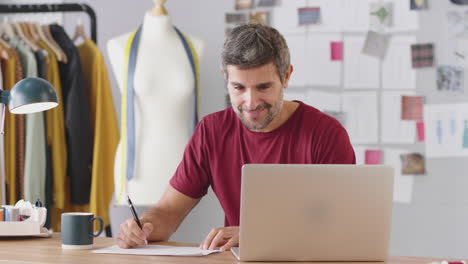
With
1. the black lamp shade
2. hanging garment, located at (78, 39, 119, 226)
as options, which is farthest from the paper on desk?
hanging garment, located at (78, 39, 119, 226)

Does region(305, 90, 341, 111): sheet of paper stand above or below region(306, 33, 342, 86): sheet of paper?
below

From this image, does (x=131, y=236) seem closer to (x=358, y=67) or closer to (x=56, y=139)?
(x=56, y=139)

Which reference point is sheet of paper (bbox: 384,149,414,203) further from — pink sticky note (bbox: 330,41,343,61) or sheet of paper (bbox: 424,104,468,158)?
pink sticky note (bbox: 330,41,343,61)

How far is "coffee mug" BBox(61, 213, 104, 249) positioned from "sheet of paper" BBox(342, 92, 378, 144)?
205 cm

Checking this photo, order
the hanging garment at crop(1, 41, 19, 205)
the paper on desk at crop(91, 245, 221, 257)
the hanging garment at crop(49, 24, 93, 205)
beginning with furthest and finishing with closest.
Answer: the hanging garment at crop(49, 24, 93, 205) < the hanging garment at crop(1, 41, 19, 205) < the paper on desk at crop(91, 245, 221, 257)

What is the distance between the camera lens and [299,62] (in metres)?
3.71

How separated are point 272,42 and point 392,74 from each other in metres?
1.65

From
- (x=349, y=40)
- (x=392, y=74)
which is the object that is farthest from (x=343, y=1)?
(x=392, y=74)

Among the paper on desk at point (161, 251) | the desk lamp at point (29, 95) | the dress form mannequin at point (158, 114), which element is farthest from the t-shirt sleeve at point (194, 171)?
the dress form mannequin at point (158, 114)

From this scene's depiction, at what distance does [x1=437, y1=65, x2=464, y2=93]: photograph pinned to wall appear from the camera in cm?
350

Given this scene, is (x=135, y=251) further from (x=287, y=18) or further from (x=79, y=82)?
(x=287, y=18)

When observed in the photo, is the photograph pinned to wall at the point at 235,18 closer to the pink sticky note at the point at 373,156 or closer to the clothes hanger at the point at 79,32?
the clothes hanger at the point at 79,32

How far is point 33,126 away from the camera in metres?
3.37

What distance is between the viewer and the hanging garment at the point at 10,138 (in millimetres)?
3363
